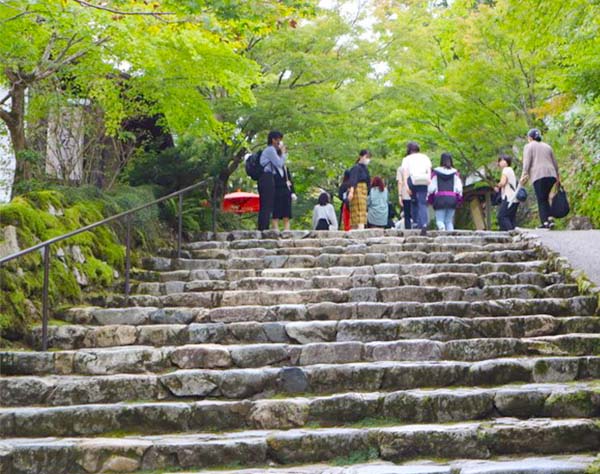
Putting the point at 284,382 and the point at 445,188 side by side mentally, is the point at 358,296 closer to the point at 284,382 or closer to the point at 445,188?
the point at 284,382

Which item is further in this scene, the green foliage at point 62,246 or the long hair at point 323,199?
the long hair at point 323,199

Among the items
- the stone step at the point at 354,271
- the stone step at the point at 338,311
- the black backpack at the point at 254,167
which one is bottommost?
the stone step at the point at 338,311

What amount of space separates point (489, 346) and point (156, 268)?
5111 mm

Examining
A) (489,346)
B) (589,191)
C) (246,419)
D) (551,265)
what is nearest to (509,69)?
(589,191)

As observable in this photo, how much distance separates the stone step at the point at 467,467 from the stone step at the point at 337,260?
515 centimetres

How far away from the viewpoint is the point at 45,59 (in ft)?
31.9

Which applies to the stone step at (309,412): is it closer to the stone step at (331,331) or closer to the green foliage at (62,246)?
the stone step at (331,331)

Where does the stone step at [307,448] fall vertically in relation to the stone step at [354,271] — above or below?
below

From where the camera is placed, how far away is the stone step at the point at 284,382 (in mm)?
6734

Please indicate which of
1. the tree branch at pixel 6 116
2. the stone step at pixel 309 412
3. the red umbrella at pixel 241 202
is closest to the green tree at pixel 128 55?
the tree branch at pixel 6 116

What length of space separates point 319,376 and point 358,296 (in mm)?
Answer: 2334

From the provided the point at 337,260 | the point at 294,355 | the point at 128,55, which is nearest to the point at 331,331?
the point at 294,355

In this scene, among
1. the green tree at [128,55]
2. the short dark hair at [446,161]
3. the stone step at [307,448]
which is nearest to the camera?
the stone step at [307,448]

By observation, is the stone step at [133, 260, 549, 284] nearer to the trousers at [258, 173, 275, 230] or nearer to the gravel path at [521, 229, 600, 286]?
the gravel path at [521, 229, 600, 286]
